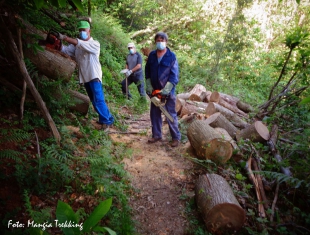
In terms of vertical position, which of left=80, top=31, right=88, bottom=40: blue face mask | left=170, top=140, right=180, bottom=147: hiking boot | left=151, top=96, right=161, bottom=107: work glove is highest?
left=80, top=31, right=88, bottom=40: blue face mask

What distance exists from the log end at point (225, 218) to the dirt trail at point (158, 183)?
0.37 metres

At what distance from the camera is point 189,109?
24.2 ft

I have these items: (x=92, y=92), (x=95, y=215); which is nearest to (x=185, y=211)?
(x=95, y=215)

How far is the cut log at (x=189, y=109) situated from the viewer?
287 inches

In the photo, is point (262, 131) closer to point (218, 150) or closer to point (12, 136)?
point (218, 150)

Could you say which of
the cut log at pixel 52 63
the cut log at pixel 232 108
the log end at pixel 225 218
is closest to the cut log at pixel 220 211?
the log end at pixel 225 218

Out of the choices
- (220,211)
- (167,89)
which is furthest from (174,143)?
(220,211)

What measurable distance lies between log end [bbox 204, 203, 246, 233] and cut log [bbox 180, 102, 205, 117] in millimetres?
4500

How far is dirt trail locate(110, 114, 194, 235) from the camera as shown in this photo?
3.11 m

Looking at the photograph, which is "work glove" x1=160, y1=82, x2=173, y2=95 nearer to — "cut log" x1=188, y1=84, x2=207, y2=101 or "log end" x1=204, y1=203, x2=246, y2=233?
"log end" x1=204, y1=203, x2=246, y2=233

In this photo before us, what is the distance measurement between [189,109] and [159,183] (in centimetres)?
395

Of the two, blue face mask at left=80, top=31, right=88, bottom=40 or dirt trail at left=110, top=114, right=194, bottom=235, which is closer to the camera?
dirt trail at left=110, top=114, right=194, bottom=235

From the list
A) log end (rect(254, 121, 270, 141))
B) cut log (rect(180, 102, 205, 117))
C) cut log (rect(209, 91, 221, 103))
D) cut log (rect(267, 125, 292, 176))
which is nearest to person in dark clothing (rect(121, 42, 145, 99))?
cut log (rect(180, 102, 205, 117))

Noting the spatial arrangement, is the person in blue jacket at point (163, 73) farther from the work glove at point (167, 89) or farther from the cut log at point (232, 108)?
the cut log at point (232, 108)
